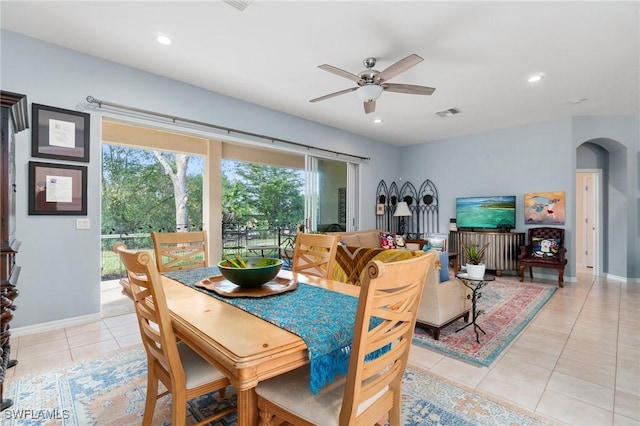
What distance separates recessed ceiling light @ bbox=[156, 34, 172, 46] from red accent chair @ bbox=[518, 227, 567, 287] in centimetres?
598

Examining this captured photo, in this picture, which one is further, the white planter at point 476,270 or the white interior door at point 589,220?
the white interior door at point 589,220

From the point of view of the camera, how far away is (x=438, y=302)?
8.98ft

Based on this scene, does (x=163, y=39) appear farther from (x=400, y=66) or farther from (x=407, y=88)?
(x=407, y=88)

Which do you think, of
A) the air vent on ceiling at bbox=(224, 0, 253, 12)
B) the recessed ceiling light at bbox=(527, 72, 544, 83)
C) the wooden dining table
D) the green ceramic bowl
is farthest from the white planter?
the air vent on ceiling at bbox=(224, 0, 253, 12)

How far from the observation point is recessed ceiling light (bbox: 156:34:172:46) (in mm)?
2734

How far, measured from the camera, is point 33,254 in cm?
285

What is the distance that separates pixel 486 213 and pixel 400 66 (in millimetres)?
4503

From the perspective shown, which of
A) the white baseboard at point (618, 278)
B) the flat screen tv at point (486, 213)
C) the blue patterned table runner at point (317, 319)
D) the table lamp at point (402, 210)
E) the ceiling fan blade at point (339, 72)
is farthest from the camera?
the table lamp at point (402, 210)

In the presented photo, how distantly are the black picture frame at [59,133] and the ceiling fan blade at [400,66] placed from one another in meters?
3.10

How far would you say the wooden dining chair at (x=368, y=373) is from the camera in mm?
917

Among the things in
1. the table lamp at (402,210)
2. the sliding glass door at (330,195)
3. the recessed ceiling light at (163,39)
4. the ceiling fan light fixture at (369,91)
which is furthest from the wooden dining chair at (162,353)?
the table lamp at (402,210)

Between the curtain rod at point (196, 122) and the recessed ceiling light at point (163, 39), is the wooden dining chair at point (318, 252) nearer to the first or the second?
the recessed ceiling light at point (163, 39)

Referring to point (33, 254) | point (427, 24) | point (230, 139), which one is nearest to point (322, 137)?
point (230, 139)

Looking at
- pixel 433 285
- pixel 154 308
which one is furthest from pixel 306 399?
pixel 433 285
